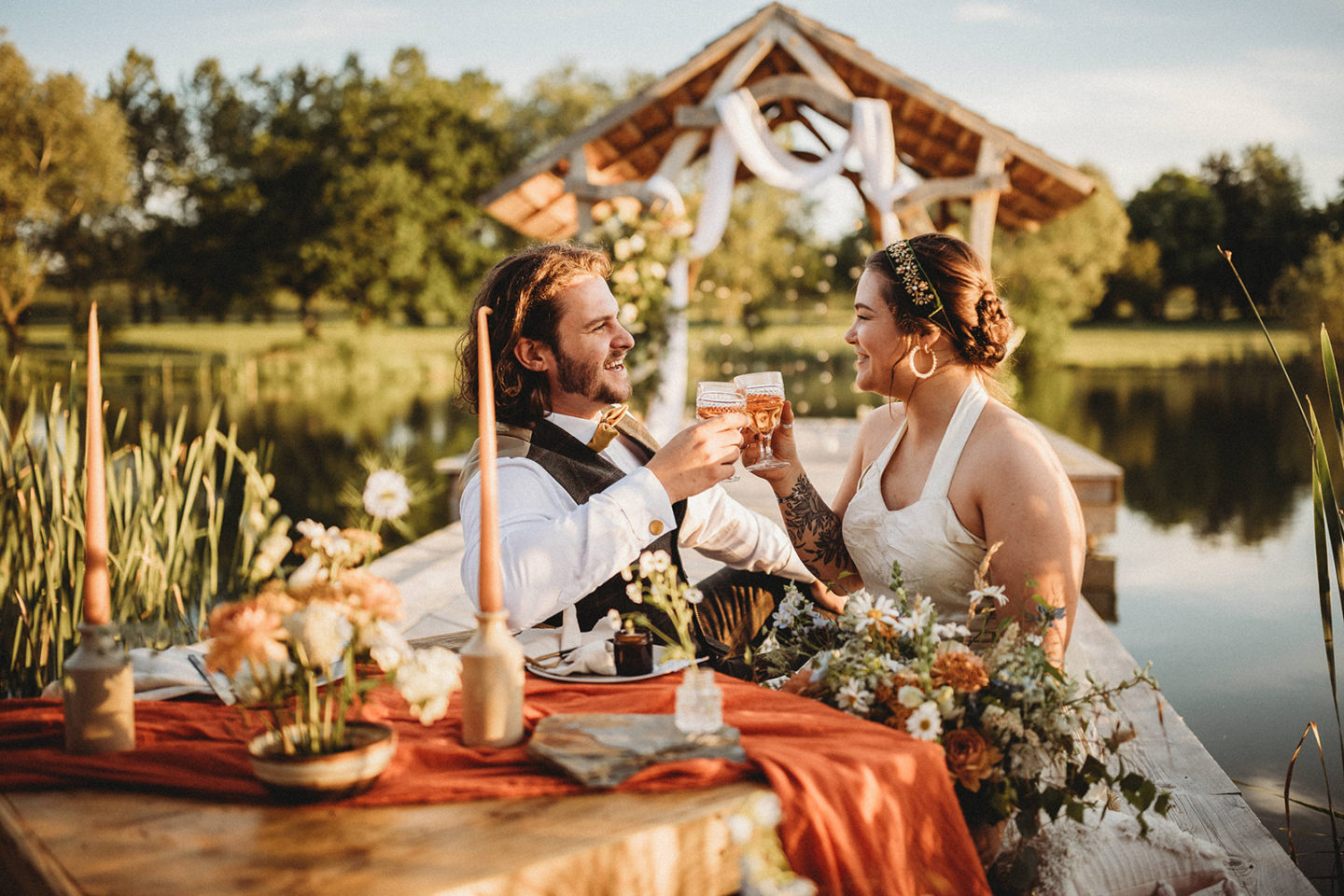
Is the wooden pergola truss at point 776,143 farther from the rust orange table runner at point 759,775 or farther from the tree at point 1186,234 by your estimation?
the tree at point 1186,234

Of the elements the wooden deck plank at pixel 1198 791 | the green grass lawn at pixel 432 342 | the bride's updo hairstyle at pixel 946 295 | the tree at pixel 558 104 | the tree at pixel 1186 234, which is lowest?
the wooden deck plank at pixel 1198 791

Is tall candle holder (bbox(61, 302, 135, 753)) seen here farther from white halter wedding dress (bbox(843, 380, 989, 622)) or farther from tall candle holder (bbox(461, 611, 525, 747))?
white halter wedding dress (bbox(843, 380, 989, 622))

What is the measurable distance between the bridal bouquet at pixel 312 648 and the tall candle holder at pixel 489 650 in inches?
2.8

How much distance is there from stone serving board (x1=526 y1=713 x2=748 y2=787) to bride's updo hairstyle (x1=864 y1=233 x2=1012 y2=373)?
1437mm

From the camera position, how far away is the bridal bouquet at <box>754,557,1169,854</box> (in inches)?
63.9

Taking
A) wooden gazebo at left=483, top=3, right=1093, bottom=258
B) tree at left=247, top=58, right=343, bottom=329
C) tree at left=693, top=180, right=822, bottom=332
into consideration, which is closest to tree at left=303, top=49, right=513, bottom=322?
tree at left=247, top=58, right=343, bottom=329

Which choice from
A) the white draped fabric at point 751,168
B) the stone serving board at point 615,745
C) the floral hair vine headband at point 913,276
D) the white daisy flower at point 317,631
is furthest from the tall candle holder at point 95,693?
the white draped fabric at point 751,168

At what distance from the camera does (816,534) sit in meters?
2.84

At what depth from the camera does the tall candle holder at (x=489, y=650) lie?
4.79 ft

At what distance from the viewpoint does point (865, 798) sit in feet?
4.65

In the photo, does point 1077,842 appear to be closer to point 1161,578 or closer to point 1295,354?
point 1161,578

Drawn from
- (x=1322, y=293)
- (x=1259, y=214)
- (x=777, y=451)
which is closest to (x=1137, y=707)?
(x=777, y=451)

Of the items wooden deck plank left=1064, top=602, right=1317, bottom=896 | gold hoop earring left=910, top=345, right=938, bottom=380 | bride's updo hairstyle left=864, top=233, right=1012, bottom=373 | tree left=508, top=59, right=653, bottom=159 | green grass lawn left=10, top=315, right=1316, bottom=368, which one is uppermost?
tree left=508, top=59, right=653, bottom=159

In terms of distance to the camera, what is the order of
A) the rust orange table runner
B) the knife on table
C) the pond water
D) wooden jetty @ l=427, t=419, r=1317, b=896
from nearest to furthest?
the rust orange table runner
the knife on table
wooden jetty @ l=427, t=419, r=1317, b=896
the pond water
